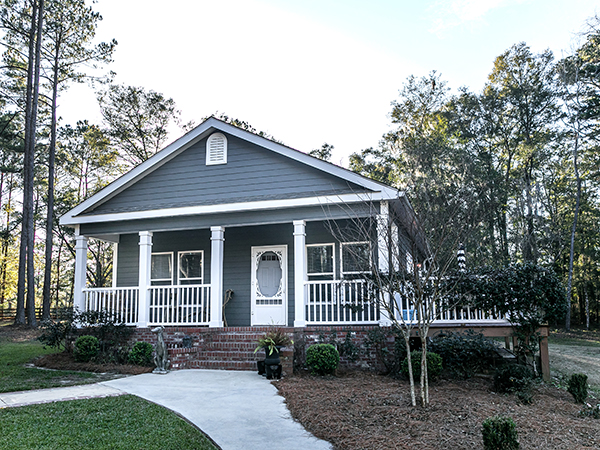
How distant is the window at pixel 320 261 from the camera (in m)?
12.1

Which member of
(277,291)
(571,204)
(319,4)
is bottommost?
(277,291)

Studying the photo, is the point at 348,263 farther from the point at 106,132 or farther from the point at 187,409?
the point at 106,132

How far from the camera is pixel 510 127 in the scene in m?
25.7

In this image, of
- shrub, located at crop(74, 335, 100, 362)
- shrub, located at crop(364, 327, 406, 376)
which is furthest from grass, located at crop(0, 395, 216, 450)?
shrub, located at crop(364, 327, 406, 376)

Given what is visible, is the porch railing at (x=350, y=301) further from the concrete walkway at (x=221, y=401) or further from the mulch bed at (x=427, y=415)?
the concrete walkway at (x=221, y=401)

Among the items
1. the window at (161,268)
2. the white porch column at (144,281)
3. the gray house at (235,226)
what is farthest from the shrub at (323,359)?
the window at (161,268)

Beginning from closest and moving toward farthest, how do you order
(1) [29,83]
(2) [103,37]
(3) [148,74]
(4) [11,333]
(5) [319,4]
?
(5) [319,4], (4) [11,333], (1) [29,83], (2) [103,37], (3) [148,74]

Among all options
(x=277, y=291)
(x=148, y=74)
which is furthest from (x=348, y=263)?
(x=148, y=74)

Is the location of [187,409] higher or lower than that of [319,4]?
lower

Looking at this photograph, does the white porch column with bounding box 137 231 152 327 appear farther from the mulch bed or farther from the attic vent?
the mulch bed

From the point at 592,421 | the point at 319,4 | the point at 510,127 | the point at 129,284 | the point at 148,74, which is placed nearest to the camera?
the point at 592,421

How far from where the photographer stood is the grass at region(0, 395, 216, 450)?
4.68m

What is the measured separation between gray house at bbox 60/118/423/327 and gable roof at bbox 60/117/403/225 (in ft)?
0.08

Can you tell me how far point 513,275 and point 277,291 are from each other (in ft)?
19.0
